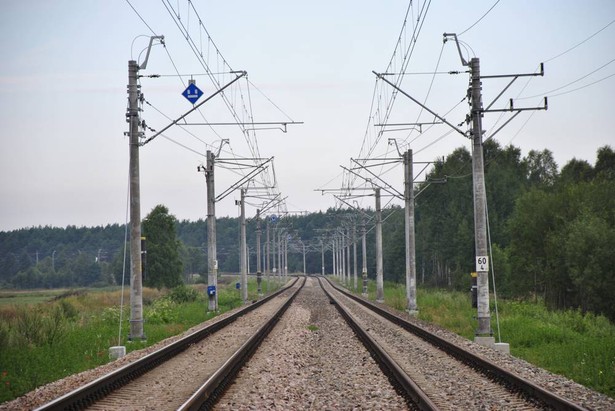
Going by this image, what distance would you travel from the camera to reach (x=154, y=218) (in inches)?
3866

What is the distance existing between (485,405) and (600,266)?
45.8 m

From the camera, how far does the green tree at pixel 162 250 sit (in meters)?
95.8

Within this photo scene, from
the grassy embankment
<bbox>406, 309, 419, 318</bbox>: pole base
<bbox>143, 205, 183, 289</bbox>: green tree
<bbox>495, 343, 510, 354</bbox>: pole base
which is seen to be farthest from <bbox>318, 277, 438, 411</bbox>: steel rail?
<bbox>143, 205, 183, 289</bbox>: green tree

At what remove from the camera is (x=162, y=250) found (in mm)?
96188

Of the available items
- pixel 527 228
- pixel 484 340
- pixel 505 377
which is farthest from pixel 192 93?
pixel 527 228

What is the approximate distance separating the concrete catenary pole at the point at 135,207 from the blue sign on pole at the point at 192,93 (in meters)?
1.43

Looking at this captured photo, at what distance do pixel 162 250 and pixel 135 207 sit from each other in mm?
74937

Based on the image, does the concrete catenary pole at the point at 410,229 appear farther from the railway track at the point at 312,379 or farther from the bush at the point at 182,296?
the bush at the point at 182,296

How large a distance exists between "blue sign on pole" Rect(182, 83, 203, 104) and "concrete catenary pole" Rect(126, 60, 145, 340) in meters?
1.43

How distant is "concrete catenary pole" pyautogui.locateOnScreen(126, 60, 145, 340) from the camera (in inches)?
888

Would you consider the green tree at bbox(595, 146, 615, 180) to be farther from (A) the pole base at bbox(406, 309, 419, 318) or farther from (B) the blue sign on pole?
(B) the blue sign on pole

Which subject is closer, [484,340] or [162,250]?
[484,340]

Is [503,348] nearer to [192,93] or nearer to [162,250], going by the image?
[192,93]

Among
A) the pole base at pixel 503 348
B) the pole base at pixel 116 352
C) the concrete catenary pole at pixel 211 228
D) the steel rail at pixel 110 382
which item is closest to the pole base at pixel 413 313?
the concrete catenary pole at pixel 211 228
